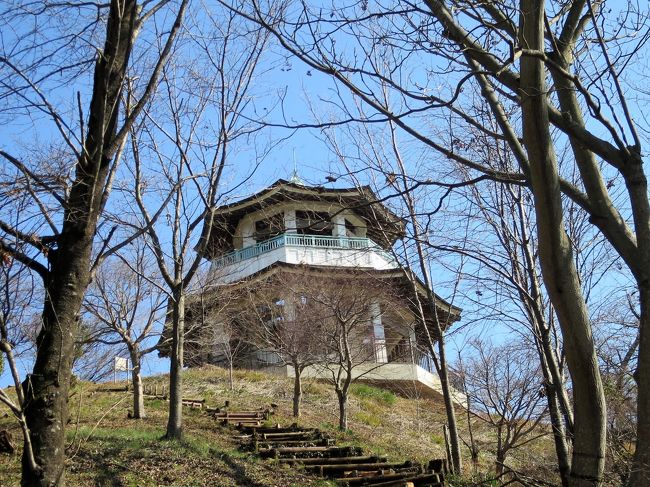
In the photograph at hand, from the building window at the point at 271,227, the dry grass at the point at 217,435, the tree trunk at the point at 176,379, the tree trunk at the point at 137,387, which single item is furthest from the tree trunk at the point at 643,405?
the tree trunk at the point at 137,387

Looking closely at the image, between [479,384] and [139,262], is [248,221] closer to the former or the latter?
[139,262]

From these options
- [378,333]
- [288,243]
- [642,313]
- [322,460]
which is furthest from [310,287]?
[642,313]

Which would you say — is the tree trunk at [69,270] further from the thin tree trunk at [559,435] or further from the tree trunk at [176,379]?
the tree trunk at [176,379]

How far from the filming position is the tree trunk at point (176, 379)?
43.3ft

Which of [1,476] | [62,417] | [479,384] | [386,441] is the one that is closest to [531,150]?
[62,417]

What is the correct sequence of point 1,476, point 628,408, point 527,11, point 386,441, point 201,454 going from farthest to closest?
1. point 386,441
2. point 201,454
3. point 1,476
4. point 628,408
5. point 527,11

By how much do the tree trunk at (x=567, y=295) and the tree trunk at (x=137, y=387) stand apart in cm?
1334

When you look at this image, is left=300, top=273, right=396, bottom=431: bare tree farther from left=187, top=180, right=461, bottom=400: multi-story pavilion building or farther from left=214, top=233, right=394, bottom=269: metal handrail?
left=214, top=233, right=394, bottom=269: metal handrail

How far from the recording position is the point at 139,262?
1848 cm

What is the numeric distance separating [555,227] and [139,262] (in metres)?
15.7

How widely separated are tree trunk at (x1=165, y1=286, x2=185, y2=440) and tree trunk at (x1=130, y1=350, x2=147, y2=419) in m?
2.76

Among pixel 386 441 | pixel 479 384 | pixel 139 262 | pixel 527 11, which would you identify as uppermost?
pixel 139 262

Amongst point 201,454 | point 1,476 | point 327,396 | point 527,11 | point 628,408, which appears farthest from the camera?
point 327,396

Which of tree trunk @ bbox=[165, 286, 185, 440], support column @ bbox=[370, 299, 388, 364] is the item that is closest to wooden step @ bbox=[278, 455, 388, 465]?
tree trunk @ bbox=[165, 286, 185, 440]
